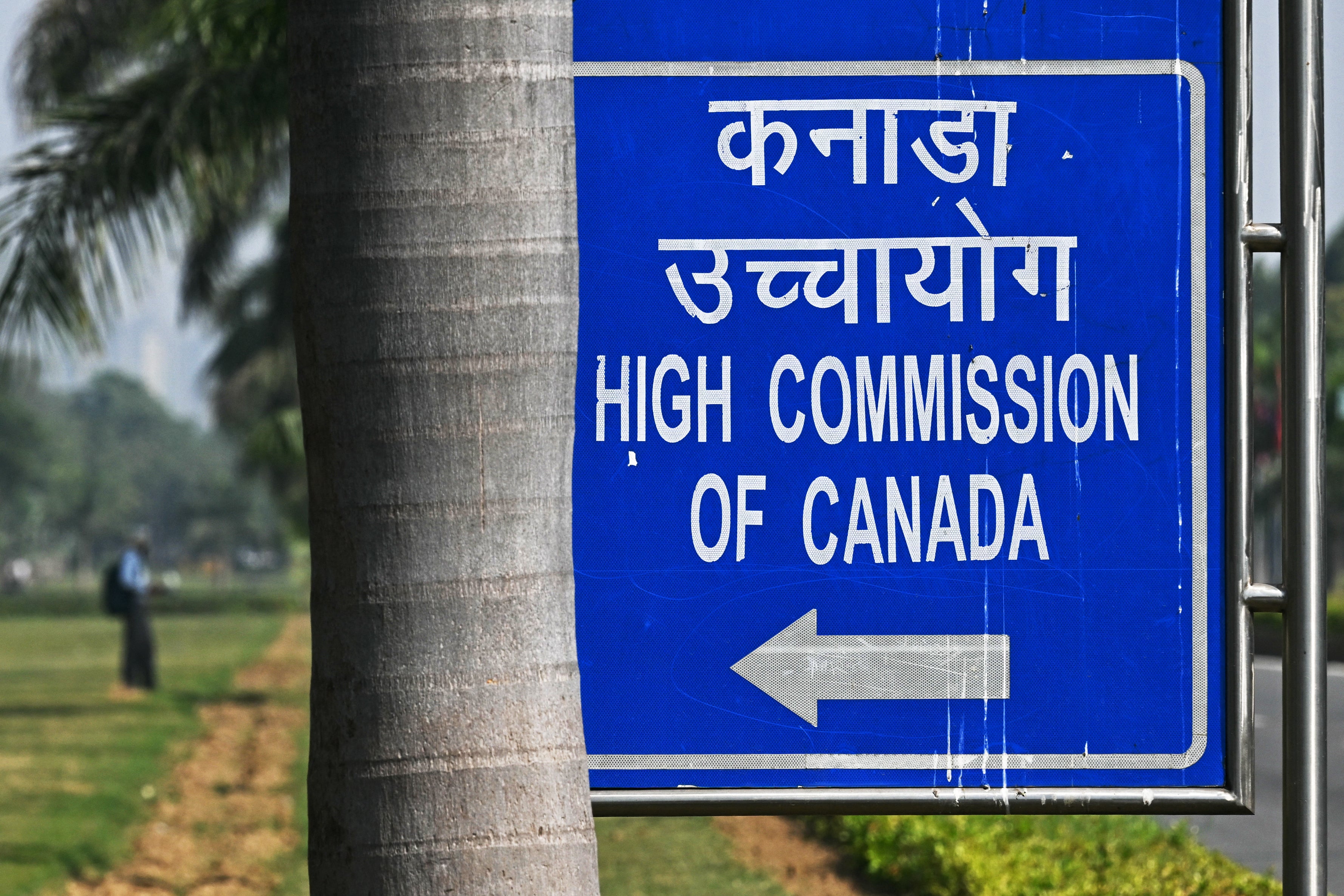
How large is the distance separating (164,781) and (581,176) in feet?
32.3

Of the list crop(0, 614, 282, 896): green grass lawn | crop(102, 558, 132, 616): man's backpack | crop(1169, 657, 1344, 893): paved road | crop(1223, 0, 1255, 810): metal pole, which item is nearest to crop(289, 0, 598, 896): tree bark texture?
crop(1223, 0, 1255, 810): metal pole

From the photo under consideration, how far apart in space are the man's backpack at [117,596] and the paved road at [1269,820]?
11.8 meters

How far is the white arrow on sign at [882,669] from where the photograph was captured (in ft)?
8.87

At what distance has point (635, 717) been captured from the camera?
2.74 metres

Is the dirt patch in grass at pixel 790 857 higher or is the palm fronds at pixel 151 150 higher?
the palm fronds at pixel 151 150

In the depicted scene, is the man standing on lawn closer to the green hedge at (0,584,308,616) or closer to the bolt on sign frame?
the bolt on sign frame

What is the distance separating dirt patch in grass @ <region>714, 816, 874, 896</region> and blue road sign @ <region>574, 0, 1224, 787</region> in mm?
5076

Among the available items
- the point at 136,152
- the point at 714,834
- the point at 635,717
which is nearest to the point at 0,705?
the point at 136,152

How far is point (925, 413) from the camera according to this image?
2.70 metres

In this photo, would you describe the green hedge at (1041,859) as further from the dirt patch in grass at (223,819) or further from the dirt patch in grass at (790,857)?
the dirt patch in grass at (223,819)

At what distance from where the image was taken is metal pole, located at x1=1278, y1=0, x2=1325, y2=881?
2582mm

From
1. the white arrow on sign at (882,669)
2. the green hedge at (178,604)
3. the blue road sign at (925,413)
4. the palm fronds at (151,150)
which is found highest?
the palm fronds at (151,150)

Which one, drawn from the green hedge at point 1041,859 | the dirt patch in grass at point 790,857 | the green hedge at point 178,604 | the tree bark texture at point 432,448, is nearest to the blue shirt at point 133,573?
the dirt patch in grass at point 790,857

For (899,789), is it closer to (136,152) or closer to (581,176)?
(581,176)
